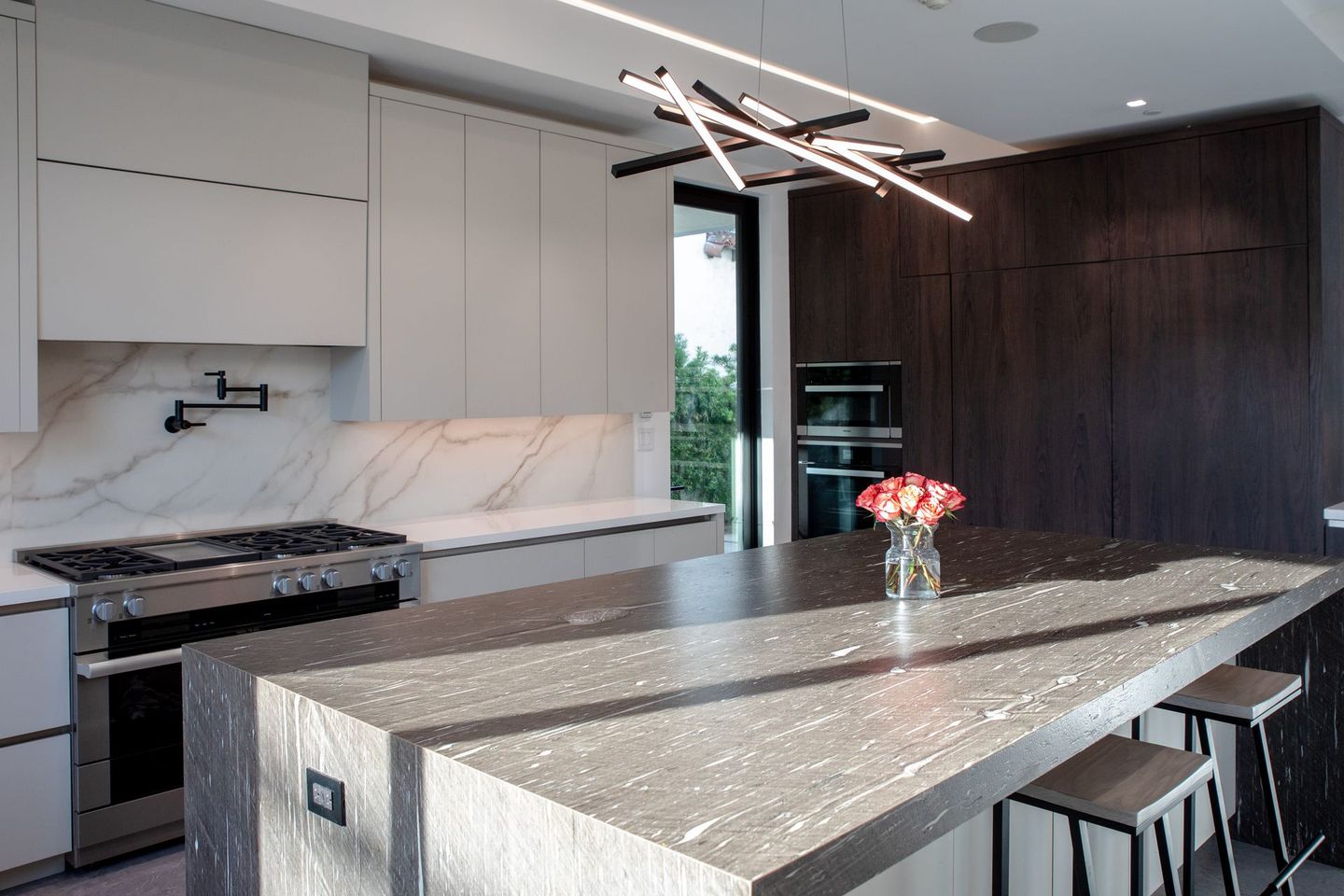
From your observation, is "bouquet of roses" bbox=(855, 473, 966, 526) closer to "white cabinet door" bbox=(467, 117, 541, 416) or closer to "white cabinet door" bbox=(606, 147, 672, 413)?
"white cabinet door" bbox=(467, 117, 541, 416)

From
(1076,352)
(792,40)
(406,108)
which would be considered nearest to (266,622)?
(406,108)

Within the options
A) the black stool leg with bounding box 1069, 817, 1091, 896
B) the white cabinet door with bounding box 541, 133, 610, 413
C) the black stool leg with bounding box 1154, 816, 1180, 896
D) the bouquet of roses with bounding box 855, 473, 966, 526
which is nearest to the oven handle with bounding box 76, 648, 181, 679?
→ the white cabinet door with bounding box 541, 133, 610, 413

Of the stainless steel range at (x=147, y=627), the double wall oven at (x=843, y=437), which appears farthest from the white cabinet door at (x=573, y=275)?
the double wall oven at (x=843, y=437)

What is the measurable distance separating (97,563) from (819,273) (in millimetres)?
3929

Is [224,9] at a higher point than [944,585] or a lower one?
higher

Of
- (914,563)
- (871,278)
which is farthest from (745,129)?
(871,278)

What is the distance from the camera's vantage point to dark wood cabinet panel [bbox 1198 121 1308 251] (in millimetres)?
4297

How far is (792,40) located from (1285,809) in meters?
2.96

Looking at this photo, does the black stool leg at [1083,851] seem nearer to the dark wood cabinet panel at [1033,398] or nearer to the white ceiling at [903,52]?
the white ceiling at [903,52]

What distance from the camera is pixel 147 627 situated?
9.95 ft

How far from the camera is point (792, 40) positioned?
3.68 meters

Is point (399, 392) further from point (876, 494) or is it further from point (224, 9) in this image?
point (876, 494)

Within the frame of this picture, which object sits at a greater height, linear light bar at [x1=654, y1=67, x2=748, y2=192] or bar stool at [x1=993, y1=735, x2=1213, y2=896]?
linear light bar at [x1=654, y1=67, x2=748, y2=192]

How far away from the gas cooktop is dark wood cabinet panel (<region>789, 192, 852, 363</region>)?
2894mm
